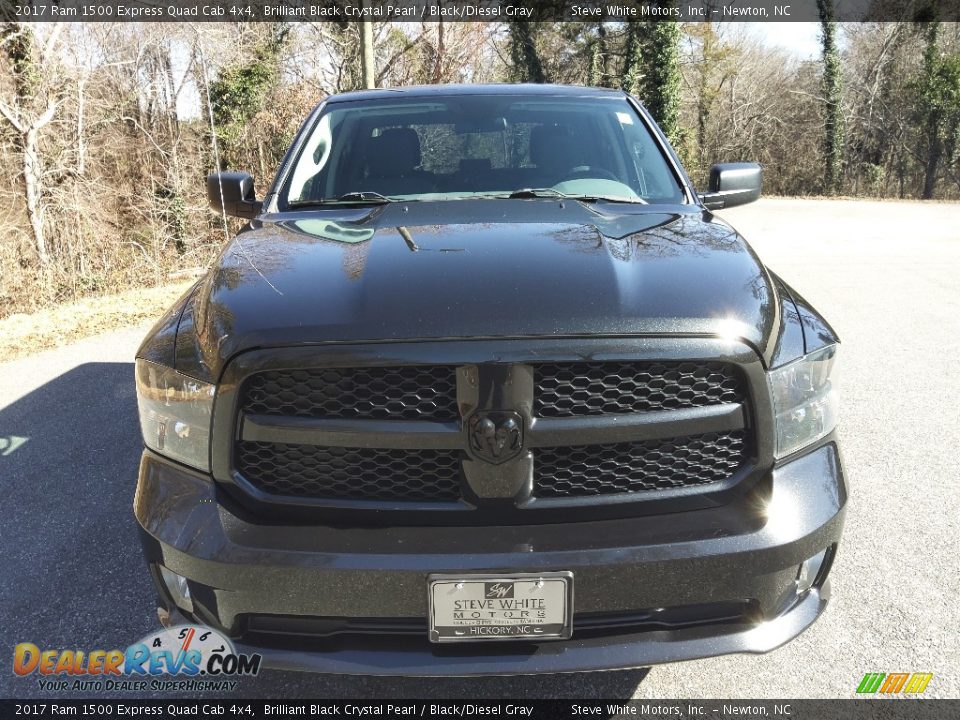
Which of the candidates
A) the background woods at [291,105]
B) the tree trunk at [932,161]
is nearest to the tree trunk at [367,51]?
the background woods at [291,105]

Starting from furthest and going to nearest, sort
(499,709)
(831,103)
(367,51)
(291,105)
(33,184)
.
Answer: (831,103)
(291,105)
(33,184)
(367,51)
(499,709)

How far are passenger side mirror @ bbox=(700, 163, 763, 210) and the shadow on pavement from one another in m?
2.14

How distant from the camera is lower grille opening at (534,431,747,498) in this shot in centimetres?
190

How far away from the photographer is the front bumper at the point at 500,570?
181cm

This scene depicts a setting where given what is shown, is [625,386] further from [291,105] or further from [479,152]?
[291,105]

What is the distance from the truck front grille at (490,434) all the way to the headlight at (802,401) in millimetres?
99

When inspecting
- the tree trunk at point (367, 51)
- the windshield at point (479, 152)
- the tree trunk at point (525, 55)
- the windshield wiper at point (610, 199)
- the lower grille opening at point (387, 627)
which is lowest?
the lower grille opening at point (387, 627)

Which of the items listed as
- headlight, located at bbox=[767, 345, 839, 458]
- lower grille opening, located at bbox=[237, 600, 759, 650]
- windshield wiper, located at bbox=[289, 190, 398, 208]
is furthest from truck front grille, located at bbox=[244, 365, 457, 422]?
windshield wiper, located at bbox=[289, 190, 398, 208]

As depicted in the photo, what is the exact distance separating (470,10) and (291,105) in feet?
24.4

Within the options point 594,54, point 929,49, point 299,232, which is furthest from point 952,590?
point 594,54

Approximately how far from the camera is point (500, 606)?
5.97 ft

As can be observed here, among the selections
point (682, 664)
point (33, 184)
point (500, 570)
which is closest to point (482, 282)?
point (500, 570)

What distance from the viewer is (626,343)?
1.82 meters

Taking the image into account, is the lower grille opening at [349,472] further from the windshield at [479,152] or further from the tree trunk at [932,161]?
the tree trunk at [932,161]
